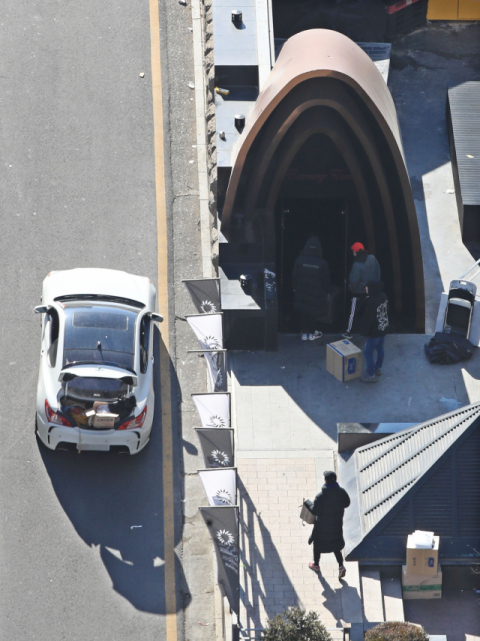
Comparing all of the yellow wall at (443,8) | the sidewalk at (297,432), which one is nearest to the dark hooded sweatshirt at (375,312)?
the sidewalk at (297,432)

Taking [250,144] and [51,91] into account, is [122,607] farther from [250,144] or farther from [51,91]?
A: [51,91]

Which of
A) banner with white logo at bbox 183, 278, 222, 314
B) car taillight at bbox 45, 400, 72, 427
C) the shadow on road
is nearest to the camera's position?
the shadow on road

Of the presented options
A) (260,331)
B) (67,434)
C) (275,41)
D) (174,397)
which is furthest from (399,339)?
(275,41)

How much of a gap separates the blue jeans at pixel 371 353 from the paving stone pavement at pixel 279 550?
1843 mm

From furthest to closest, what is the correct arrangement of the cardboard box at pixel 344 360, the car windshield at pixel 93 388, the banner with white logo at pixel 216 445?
the cardboard box at pixel 344 360 → the car windshield at pixel 93 388 → the banner with white logo at pixel 216 445

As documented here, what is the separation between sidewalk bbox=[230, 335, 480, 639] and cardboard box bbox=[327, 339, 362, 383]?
12 centimetres

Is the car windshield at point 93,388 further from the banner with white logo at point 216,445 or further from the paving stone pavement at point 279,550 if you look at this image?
the paving stone pavement at point 279,550

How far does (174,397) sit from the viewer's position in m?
16.5

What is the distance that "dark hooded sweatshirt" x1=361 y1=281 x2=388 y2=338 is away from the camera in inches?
613

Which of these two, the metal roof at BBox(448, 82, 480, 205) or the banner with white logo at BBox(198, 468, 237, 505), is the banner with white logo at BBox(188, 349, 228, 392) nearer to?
the banner with white logo at BBox(198, 468, 237, 505)

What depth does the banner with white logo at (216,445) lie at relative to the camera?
44.2ft

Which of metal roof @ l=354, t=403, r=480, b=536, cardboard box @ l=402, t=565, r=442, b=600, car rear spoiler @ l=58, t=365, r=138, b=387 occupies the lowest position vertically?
cardboard box @ l=402, t=565, r=442, b=600

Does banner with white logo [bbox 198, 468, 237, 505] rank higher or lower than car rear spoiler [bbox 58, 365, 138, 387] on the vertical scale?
lower

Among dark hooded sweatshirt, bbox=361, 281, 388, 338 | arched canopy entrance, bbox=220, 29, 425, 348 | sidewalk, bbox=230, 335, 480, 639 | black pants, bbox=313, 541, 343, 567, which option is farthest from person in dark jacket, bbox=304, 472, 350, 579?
arched canopy entrance, bbox=220, 29, 425, 348
